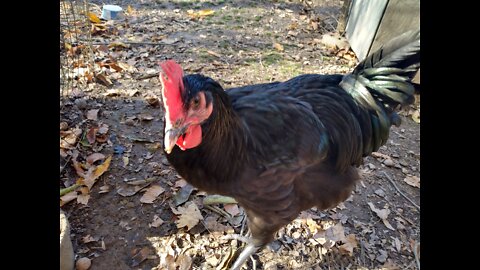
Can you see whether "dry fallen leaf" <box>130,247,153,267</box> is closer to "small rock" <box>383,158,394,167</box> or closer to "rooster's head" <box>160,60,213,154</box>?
"rooster's head" <box>160,60,213,154</box>

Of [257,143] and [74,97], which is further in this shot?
[74,97]

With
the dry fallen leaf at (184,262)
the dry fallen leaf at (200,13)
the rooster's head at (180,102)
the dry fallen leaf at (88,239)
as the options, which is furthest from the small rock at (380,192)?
the dry fallen leaf at (200,13)

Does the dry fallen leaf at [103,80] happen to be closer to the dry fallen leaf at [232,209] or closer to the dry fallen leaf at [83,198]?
the dry fallen leaf at [83,198]

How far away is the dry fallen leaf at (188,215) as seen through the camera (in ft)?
8.83

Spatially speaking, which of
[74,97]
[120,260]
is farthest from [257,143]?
[74,97]

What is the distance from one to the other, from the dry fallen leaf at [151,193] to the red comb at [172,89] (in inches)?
64.8

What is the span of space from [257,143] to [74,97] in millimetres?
2714

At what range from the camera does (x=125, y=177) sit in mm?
3000

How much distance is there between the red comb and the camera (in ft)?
4.56

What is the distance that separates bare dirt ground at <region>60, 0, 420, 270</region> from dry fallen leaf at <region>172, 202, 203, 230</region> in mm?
34

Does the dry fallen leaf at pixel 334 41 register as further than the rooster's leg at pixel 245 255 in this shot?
Yes

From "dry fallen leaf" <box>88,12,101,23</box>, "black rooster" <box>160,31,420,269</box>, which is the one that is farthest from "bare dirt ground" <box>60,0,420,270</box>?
"black rooster" <box>160,31,420,269</box>

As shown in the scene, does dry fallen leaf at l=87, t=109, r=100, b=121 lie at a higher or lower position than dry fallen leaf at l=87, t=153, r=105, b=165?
higher
